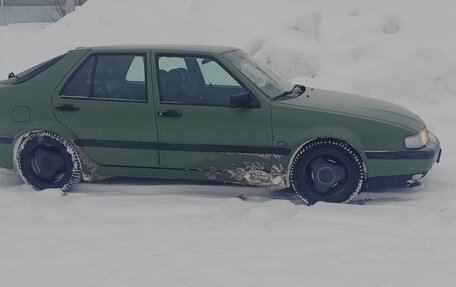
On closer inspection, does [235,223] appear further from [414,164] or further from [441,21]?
[441,21]

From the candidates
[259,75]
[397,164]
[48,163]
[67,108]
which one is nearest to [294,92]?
[259,75]

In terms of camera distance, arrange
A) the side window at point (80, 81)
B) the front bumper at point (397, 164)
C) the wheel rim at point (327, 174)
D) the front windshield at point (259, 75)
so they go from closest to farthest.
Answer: the front bumper at point (397, 164) < the wheel rim at point (327, 174) < the front windshield at point (259, 75) < the side window at point (80, 81)

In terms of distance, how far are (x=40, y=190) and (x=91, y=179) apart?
52 cm

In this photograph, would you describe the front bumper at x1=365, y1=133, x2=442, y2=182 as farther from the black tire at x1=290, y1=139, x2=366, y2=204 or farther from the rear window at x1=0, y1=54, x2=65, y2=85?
the rear window at x1=0, y1=54, x2=65, y2=85

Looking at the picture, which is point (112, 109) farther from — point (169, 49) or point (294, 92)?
point (294, 92)

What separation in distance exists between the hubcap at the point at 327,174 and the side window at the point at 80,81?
2319 millimetres

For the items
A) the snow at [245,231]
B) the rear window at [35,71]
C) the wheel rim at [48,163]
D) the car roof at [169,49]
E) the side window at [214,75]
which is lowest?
the snow at [245,231]

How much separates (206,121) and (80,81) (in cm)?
135

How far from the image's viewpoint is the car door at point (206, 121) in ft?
16.7

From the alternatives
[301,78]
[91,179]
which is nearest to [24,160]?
[91,179]

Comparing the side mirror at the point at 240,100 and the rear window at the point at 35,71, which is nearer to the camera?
the side mirror at the point at 240,100

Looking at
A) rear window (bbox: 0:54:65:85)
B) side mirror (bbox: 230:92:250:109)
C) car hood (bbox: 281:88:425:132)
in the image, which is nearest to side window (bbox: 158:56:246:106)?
side mirror (bbox: 230:92:250:109)

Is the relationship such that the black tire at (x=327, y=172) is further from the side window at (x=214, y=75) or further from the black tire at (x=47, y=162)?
the black tire at (x=47, y=162)

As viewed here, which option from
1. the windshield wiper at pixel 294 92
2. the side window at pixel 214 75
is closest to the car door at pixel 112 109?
the side window at pixel 214 75
